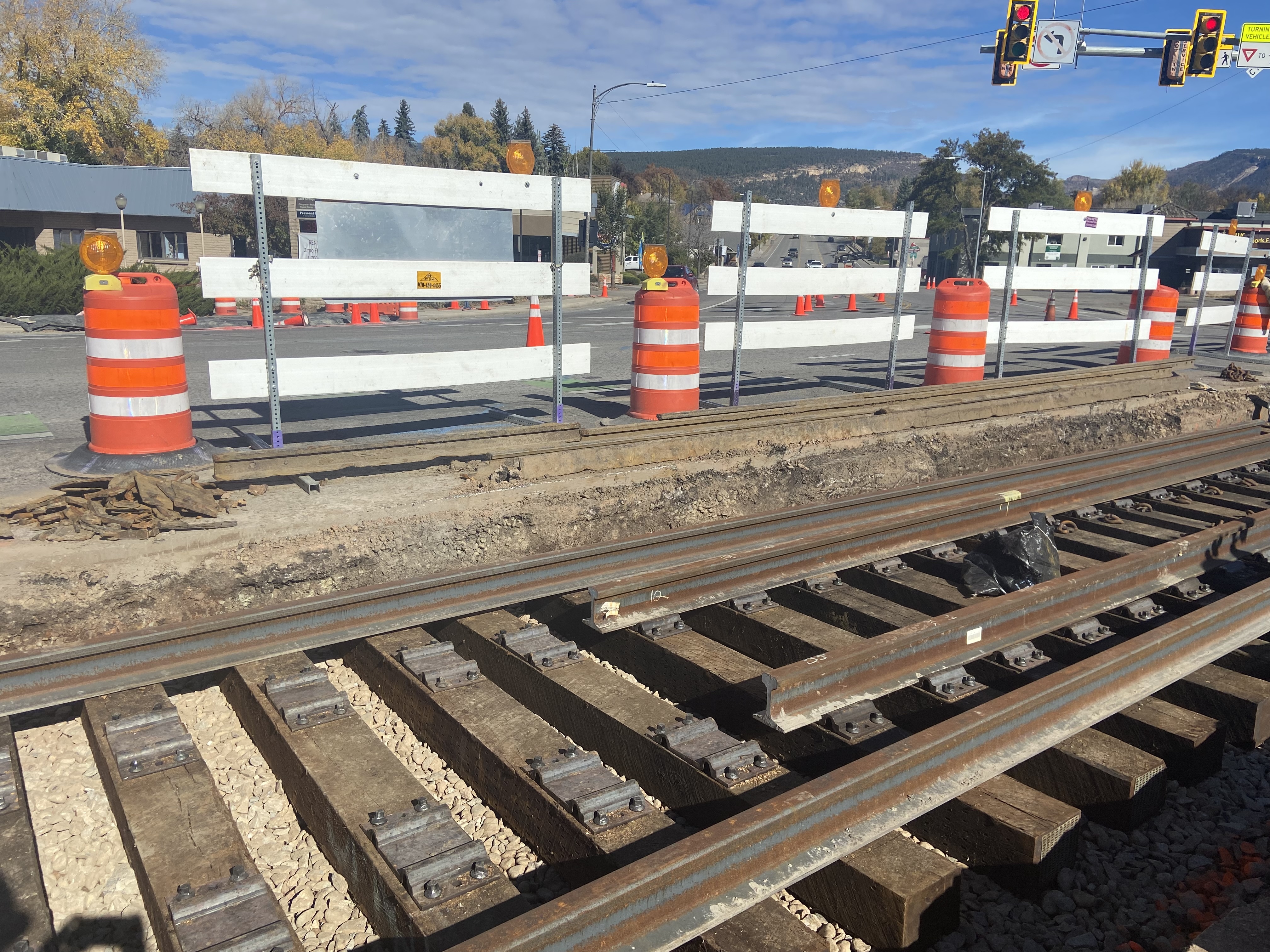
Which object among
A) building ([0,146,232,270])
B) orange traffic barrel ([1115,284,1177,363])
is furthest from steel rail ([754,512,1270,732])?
building ([0,146,232,270])

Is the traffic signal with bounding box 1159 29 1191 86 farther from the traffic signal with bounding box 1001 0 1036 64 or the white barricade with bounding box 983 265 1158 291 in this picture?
the white barricade with bounding box 983 265 1158 291

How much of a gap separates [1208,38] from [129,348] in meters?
24.4

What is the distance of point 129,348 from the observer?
21.7ft

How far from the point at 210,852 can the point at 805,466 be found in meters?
5.66

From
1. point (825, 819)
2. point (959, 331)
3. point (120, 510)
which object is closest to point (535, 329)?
point (959, 331)

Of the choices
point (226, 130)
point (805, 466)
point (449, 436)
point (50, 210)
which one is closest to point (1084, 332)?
point (805, 466)

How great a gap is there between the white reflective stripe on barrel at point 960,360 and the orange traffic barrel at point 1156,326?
389 centimetres

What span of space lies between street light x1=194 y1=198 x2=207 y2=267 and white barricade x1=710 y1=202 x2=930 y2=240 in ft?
131

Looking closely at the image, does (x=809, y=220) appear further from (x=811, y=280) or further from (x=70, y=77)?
(x=70, y=77)

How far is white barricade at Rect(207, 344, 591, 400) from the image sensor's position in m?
6.83

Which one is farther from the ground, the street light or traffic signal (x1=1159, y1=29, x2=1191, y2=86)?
traffic signal (x1=1159, y1=29, x2=1191, y2=86)

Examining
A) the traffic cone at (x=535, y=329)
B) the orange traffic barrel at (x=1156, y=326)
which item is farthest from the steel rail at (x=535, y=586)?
the orange traffic barrel at (x=1156, y=326)

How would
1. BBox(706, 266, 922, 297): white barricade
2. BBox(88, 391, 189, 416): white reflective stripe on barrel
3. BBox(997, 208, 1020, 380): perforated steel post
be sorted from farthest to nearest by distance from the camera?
BBox(997, 208, 1020, 380): perforated steel post < BBox(706, 266, 922, 297): white barricade < BBox(88, 391, 189, 416): white reflective stripe on barrel

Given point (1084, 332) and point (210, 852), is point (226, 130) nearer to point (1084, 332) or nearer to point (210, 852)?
point (1084, 332)
